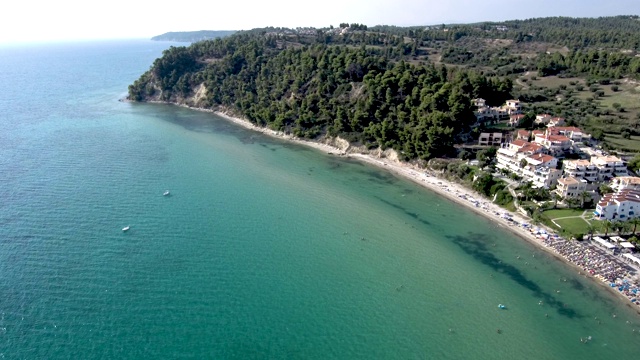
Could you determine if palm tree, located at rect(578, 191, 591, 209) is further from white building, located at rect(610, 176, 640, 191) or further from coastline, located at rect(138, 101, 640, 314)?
coastline, located at rect(138, 101, 640, 314)

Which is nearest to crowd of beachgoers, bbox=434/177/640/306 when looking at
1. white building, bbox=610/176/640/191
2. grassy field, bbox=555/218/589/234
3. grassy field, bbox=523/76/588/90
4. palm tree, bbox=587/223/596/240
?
palm tree, bbox=587/223/596/240

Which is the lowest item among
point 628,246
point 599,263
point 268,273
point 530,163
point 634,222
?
point 268,273

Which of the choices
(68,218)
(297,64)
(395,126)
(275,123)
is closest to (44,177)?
(68,218)

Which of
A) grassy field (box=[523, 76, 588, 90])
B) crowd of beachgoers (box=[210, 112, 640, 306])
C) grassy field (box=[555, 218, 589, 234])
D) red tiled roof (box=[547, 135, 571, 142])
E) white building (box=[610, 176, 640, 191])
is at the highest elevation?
grassy field (box=[523, 76, 588, 90])

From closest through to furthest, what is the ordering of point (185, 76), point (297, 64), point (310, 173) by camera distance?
point (310, 173) < point (297, 64) < point (185, 76)

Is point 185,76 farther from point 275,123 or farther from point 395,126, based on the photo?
point 395,126

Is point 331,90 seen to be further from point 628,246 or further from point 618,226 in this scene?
point 628,246

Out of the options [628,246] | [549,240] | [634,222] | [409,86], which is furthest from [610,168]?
[409,86]
